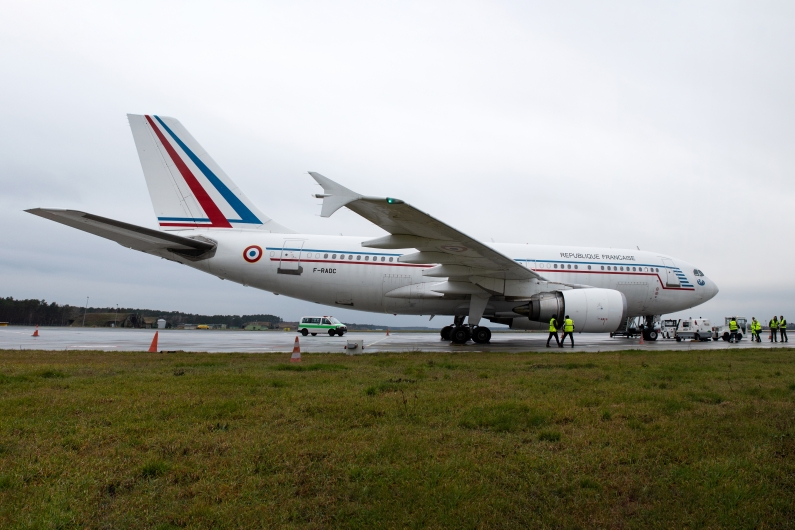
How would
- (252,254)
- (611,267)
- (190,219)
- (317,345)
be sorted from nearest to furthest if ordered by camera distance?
(252,254)
(190,219)
(317,345)
(611,267)

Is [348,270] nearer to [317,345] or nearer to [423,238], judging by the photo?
[317,345]

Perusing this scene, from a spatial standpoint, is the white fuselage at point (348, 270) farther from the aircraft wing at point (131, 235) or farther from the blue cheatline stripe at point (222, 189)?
the blue cheatline stripe at point (222, 189)

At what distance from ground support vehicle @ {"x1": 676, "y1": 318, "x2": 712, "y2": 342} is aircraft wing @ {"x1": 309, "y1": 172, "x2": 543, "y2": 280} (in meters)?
14.0

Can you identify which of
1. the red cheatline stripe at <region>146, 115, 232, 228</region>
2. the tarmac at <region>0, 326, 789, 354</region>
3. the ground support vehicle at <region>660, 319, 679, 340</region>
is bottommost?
the tarmac at <region>0, 326, 789, 354</region>

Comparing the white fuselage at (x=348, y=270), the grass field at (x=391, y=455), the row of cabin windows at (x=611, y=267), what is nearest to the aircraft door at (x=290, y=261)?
the white fuselage at (x=348, y=270)

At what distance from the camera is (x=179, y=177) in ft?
53.8

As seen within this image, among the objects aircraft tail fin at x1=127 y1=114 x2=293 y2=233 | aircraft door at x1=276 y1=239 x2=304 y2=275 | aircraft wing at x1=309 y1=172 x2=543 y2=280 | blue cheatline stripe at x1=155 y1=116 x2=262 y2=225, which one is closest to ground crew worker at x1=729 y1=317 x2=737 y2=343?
aircraft wing at x1=309 y1=172 x2=543 y2=280

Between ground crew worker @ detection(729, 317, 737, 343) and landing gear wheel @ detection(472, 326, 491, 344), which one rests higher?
ground crew worker @ detection(729, 317, 737, 343)

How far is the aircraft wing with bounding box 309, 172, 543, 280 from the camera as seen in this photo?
9664 millimetres

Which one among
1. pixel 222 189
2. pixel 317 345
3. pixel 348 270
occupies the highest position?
pixel 222 189

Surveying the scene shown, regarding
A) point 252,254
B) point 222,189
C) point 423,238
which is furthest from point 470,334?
point 222,189

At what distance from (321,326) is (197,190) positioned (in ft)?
56.7

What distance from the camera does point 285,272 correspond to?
16.3 meters

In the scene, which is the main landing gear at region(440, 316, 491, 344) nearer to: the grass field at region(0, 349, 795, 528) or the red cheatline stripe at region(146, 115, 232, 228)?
the red cheatline stripe at region(146, 115, 232, 228)
